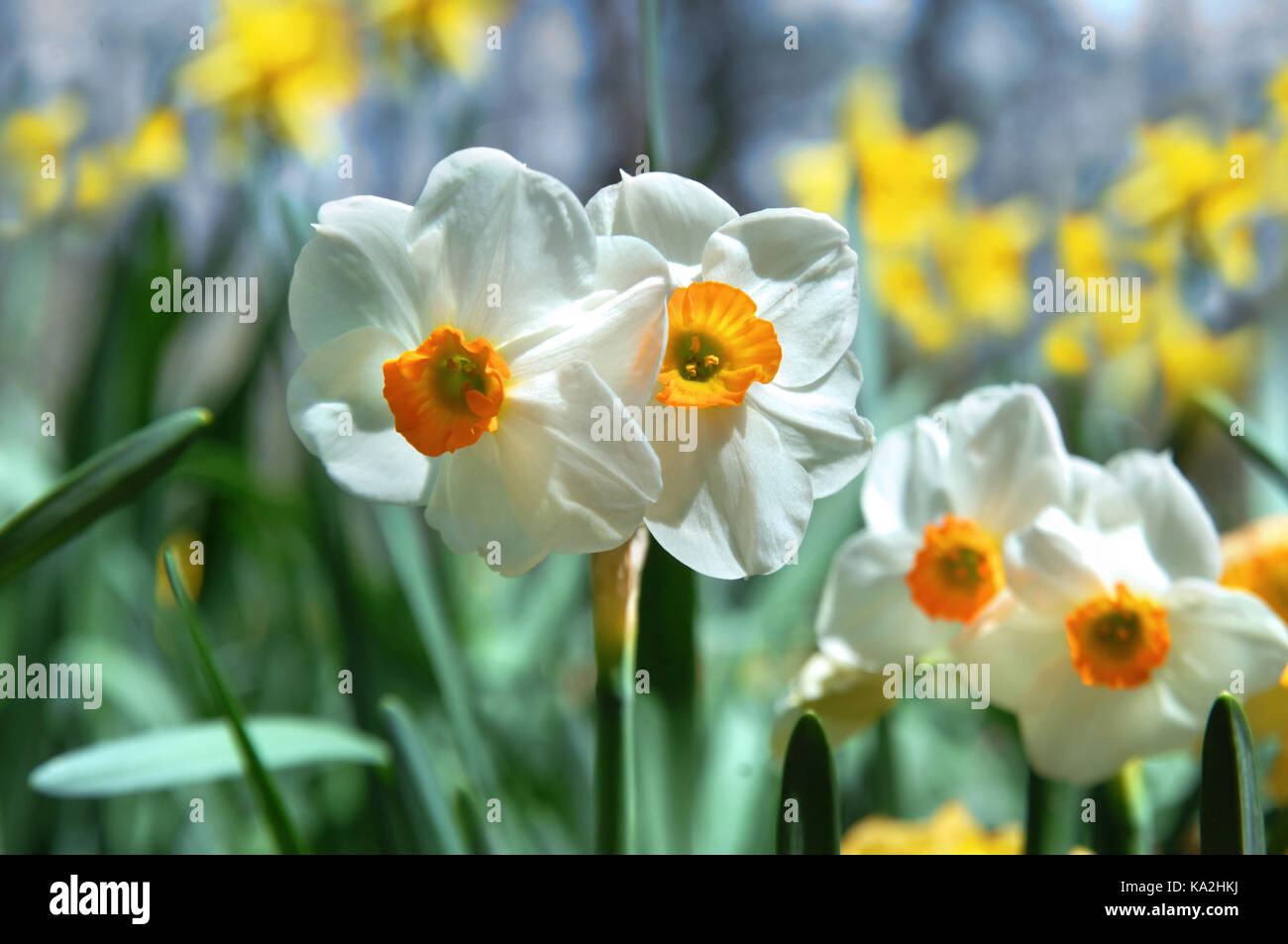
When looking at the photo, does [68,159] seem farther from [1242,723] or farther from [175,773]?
[1242,723]

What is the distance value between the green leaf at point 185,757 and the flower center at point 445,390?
276mm

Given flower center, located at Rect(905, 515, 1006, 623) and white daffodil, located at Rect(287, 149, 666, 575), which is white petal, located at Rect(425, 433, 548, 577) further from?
flower center, located at Rect(905, 515, 1006, 623)

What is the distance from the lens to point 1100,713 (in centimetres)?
44

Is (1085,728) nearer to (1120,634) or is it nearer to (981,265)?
(1120,634)

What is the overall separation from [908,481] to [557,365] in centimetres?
24

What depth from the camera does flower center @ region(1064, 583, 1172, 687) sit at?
1.38 feet

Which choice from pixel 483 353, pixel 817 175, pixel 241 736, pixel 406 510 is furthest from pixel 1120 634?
pixel 817 175

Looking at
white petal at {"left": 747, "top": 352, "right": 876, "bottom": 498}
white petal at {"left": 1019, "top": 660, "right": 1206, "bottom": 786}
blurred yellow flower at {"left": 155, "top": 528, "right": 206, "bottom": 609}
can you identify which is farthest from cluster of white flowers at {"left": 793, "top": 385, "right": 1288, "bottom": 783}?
blurred yellow flower at {"left": 155, "top": 528, "right": 206, "bottom": 609}

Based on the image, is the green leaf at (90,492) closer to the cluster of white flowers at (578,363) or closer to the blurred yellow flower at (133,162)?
the cluster of white flowers at (578,363)

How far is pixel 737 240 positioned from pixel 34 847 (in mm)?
882

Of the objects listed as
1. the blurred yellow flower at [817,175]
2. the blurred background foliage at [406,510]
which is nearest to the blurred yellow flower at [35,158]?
the blurred background foliage at [406,510]

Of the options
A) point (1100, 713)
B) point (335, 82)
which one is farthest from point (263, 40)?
point (1100, 713)

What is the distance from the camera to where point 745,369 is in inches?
13.1

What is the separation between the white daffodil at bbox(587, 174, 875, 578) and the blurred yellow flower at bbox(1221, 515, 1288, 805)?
32 cm
